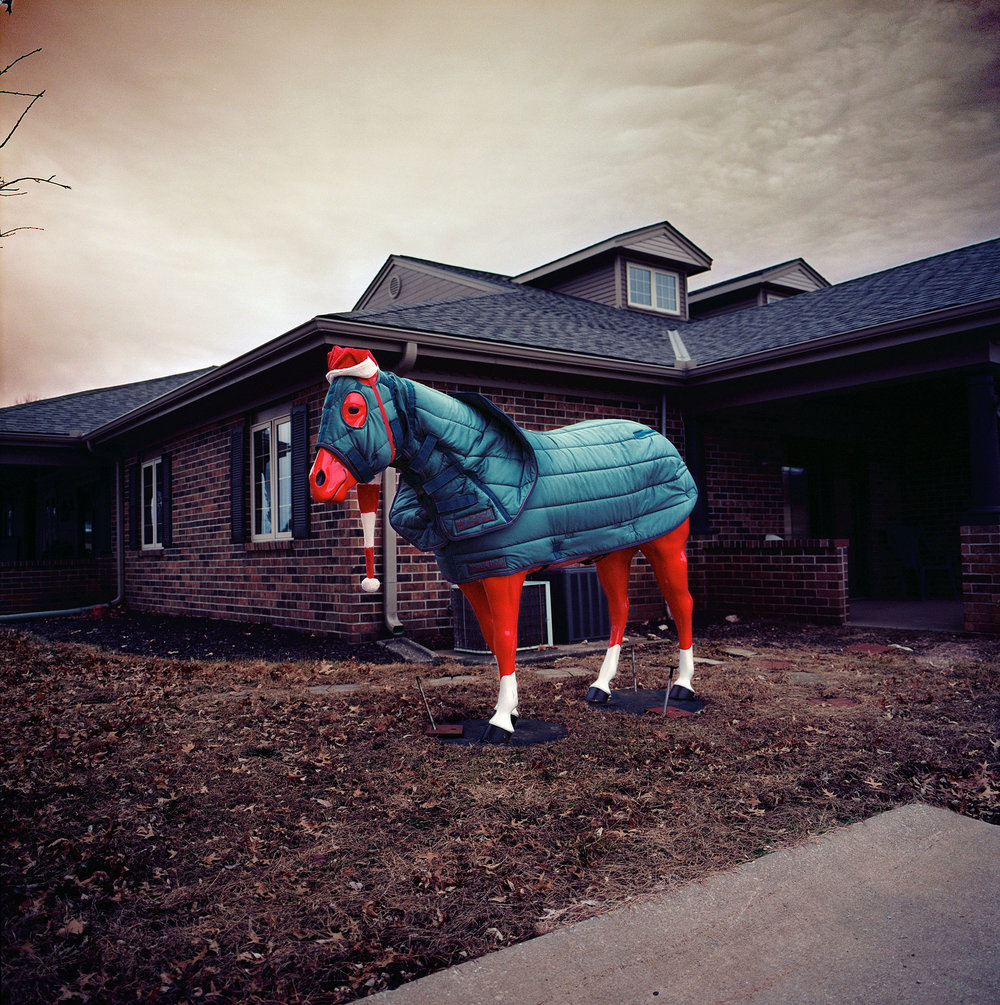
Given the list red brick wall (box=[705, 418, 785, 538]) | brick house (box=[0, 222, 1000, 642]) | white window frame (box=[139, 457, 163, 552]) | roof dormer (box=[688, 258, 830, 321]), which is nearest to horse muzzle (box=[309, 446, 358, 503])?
brick house (box=[0, 222, 1000, 642])

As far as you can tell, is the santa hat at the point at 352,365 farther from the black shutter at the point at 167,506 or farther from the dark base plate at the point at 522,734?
the black shutter at the point at 167,506

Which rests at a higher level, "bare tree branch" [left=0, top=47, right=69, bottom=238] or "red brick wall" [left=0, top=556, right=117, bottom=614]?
"bare tree branch" [left=0, top=47, right=69, bottom=238]

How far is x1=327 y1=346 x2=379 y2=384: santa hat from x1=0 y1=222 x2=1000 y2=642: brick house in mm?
3965

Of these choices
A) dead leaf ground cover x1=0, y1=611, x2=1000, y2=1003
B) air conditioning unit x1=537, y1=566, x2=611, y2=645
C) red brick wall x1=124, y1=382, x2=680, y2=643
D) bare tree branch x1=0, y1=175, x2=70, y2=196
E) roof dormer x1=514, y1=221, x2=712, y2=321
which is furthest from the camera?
roof dormer x1=514, y1=221, x2=712, y2=321

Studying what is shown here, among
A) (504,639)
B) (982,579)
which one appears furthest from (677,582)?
(982,579)

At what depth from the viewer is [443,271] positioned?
49.1 ft

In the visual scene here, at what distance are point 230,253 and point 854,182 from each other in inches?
433

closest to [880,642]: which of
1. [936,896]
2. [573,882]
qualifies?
[936,896]

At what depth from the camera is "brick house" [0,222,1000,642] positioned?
24.9 ft

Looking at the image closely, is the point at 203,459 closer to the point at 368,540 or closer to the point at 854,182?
the point at 368,540

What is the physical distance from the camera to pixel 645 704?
15.0 feet

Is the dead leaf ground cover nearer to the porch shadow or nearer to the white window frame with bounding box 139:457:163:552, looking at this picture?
the porch shadow

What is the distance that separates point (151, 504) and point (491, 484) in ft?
35.4

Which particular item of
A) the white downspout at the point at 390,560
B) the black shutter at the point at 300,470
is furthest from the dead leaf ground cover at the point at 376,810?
the black shutter at the point at 300,470
